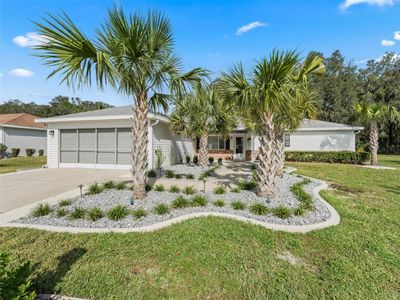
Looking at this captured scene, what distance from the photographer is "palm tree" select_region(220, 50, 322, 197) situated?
576cm

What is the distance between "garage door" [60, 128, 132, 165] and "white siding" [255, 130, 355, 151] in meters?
12.3

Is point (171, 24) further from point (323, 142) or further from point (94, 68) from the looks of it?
point (323, 142)

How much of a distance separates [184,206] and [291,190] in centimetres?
412

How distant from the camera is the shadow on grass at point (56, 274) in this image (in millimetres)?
2812

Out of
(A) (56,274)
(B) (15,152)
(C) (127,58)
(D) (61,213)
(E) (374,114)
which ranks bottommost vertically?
(A) (56,274)

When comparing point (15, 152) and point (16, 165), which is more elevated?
point (15, 152)

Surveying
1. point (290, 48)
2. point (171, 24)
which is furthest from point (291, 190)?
point (171, 24)

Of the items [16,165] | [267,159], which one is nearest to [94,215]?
[267,159]

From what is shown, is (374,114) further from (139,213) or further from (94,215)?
(94,215)

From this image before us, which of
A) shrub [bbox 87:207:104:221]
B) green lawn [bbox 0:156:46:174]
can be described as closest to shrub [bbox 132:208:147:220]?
shrub [bbox 87:207:104:221]

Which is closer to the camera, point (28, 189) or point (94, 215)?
point (94, 215)

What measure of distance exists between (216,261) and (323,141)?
20.2m

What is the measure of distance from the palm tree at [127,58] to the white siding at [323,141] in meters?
15.3

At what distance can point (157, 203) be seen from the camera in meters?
6.07
